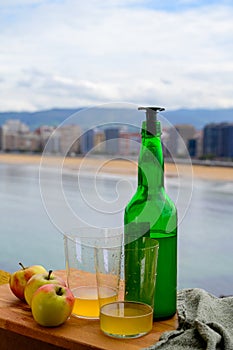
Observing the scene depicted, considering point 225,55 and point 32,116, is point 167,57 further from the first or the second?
point 32,116

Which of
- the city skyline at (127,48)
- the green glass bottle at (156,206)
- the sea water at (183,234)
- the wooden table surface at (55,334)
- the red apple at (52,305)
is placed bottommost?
the sea water at (183,234)

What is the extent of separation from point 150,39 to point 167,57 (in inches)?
4.6

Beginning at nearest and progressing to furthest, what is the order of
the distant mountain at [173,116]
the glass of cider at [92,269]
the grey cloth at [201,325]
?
the grey cloth at [201,325], the glass of cider at [92,269], the distant mountain at [173,116]

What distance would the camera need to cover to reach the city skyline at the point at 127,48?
8.34 feet

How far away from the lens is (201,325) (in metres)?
0.88

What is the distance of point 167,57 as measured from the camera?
8.74 ft

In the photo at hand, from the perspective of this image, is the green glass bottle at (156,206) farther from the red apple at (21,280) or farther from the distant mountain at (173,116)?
the distant mountain at (173,116)

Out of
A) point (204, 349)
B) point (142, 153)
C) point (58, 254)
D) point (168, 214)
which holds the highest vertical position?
point (142, 153)

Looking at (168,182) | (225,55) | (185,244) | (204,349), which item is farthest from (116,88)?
(204,349)

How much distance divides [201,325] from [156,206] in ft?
0.68

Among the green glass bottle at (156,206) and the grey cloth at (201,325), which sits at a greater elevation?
the green glass bottle at (156,206)

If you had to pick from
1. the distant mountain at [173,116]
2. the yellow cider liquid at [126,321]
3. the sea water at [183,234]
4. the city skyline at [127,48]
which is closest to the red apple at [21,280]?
the yellow cider liquid at [126,321]

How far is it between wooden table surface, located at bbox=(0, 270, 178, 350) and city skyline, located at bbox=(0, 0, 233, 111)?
155 centimetres

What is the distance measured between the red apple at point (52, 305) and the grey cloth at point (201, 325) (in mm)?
164
